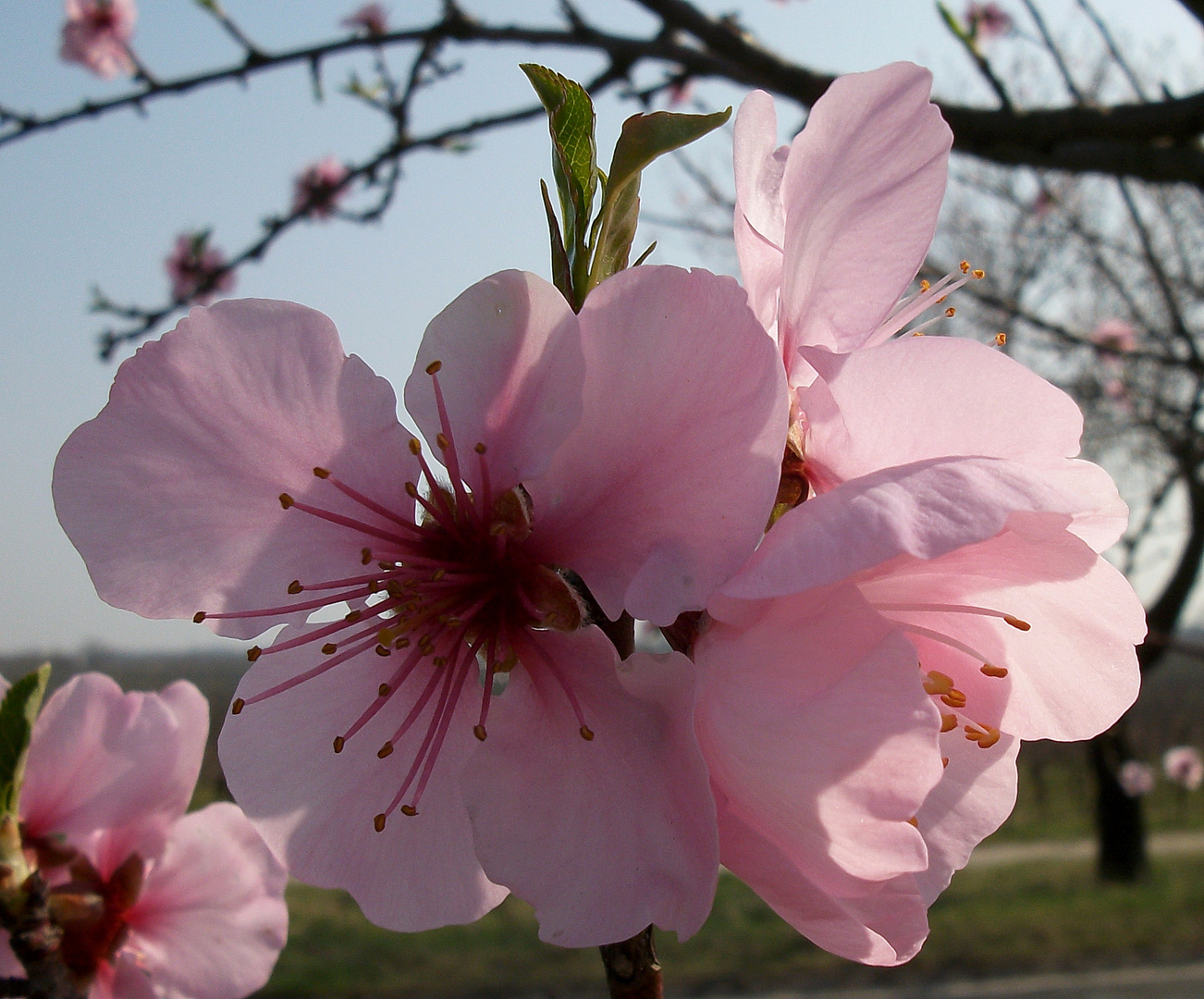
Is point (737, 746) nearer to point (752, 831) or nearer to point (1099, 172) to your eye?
point (752, 831)

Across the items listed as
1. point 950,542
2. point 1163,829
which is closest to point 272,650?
point 950,542

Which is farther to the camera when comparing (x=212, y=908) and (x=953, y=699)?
(x=212, y=908)

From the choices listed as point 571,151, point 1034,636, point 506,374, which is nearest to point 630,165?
point 571,151

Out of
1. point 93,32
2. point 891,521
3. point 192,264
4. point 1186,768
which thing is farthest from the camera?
point 1186,768

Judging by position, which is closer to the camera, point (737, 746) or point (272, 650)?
point (737, 746)

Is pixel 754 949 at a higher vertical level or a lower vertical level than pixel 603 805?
lower

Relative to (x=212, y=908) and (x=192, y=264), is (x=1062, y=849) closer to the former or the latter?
(x=192, y=264)
